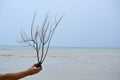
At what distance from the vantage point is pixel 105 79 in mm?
8719

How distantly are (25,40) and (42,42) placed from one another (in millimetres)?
81

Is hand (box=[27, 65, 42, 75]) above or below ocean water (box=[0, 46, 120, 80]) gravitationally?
above

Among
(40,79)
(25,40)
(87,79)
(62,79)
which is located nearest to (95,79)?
(87,79)

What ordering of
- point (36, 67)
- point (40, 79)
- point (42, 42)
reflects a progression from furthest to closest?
point (40, 79) → point (42, 42) → point (36, 67)

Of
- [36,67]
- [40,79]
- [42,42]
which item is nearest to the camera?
[36,67]

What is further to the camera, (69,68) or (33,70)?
(69,68)

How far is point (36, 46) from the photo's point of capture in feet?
3.57

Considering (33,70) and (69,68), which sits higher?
(33,70)

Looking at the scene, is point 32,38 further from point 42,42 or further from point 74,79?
point 74,79

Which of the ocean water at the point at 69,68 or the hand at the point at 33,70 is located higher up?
the hand at the point at 33,70

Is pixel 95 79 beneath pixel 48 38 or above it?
beneath

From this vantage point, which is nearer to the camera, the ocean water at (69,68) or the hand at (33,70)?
the hand at (33,70)

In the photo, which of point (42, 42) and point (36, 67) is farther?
point (42, 42)

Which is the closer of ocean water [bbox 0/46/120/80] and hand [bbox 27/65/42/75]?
hand [bbox 27/65/42/75]
